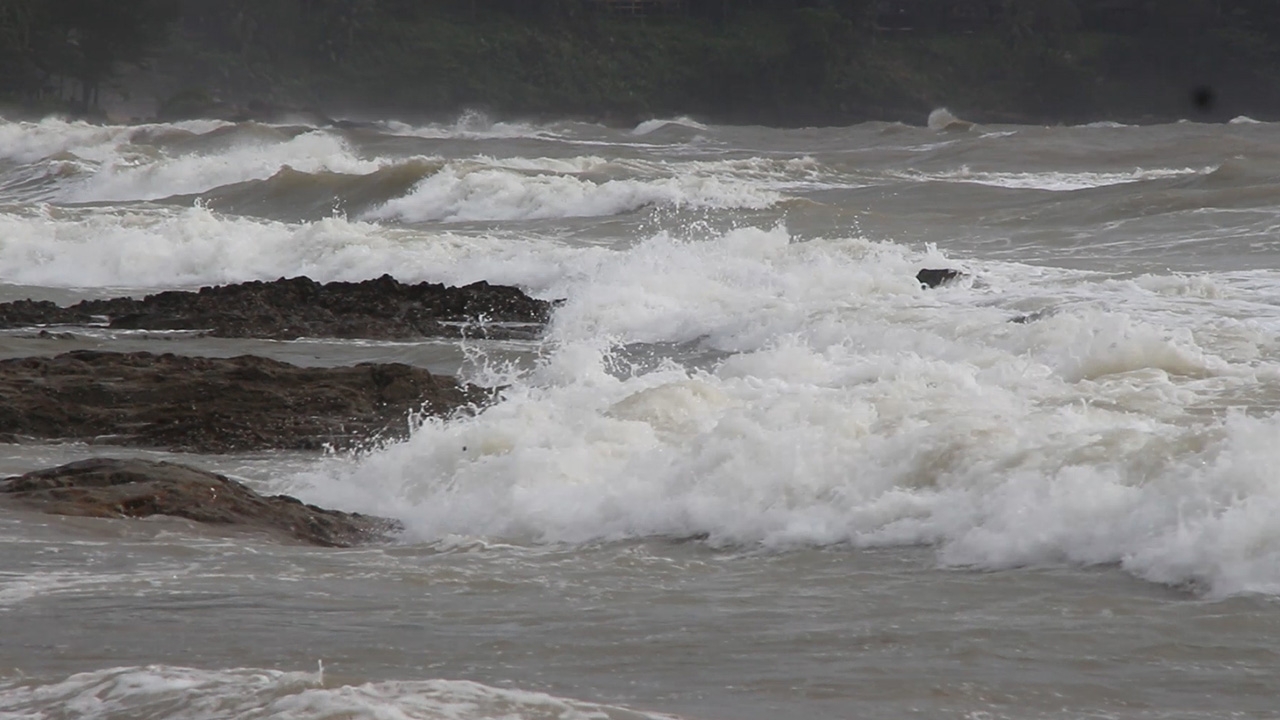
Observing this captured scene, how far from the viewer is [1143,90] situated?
73.9 meters

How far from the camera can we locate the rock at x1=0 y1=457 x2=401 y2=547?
6.81 m

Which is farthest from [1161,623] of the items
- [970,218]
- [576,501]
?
[970,218]

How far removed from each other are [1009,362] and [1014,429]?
2.78 m

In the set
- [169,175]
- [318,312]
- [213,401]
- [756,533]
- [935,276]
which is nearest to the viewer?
[756,533]

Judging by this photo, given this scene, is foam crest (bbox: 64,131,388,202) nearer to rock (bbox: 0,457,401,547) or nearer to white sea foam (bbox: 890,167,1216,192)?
white sea foam (bbox: 890,167,1216,192)

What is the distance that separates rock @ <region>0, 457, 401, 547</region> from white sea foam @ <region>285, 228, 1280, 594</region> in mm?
419

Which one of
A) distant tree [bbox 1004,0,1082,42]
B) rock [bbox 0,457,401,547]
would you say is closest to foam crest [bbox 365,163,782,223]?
rock [bbox 0,457,401,547]

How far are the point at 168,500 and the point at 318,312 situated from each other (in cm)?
716

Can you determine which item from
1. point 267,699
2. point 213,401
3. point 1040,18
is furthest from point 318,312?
point 1040,18

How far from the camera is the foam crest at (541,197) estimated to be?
25.9m

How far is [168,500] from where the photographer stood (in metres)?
6.87

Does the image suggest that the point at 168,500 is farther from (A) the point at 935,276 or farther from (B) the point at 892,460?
(A) the point at 935,276

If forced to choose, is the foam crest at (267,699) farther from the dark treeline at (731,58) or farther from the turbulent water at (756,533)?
the dark treeline at (731,58)

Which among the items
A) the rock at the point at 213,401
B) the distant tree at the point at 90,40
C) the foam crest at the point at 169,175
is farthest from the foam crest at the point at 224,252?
the distant tree at the point at 90,40
